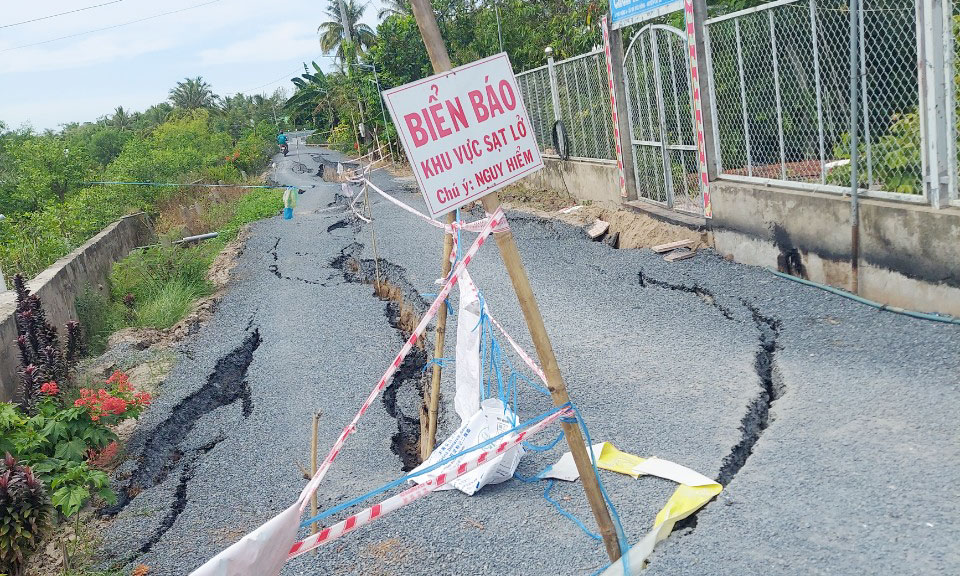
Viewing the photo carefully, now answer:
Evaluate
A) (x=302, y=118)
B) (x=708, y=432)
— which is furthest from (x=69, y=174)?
(x=302, y=118)

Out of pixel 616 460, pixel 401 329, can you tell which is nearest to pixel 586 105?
pixel 401 329

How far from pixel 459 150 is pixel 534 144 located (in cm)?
31

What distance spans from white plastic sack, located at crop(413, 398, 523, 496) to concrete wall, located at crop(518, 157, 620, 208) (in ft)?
24.1

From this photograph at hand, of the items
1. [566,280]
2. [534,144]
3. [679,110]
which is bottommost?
[566,280]

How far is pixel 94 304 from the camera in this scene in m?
10.2

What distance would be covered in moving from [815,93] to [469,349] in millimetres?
4022

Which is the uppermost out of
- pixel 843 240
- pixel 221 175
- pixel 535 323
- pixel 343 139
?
pixel 535 323

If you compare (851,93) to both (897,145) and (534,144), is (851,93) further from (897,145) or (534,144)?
(534,144)

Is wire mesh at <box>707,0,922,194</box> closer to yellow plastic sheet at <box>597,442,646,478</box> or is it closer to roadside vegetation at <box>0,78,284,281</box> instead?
yellow plastic sheet at <box>597,442,646,478</box>

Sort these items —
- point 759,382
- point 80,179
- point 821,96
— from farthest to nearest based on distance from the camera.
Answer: point 80,179
point 821,96
point 759,382

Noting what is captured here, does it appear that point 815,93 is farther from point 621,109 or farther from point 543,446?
point 621,109

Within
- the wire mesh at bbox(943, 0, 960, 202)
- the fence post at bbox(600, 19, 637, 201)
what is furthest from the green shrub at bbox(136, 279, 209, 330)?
the wire mesh at bbox(943, 0, 960, 202)

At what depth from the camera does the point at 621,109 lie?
10812 millimetres

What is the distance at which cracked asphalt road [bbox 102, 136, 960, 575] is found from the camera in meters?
3.28
